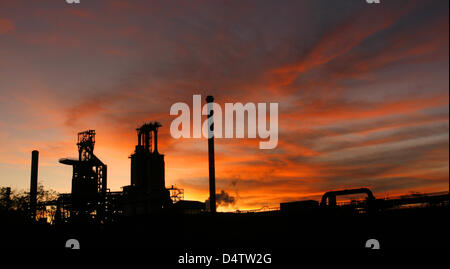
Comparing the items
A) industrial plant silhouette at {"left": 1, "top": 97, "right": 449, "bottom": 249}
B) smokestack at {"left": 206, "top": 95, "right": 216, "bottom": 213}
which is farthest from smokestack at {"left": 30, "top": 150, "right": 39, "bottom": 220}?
smokestack at {"left": 206, "top": 95, "right": 216, "bottom": 213}

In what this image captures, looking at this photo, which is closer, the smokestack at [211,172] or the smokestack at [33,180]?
the smokestack at [211,172]

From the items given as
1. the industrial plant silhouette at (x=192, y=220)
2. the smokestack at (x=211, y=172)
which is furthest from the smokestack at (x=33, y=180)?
the smokestack at (x=211, y=172)

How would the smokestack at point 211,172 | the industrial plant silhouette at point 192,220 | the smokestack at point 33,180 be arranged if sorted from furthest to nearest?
the smokestack at point 33,180, the smokestack at point 211,172, the industrial plant silhouette at point 192,220

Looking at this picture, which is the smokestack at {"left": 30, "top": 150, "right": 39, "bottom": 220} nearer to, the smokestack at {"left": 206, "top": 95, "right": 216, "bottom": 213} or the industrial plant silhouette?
the industrial plant silhouette

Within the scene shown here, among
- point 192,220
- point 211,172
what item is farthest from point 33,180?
point 192,220

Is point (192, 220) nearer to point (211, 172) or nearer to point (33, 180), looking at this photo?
point (211, 172)

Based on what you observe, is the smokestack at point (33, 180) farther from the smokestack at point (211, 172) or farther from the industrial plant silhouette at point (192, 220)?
the smokestack at point (211, 172)

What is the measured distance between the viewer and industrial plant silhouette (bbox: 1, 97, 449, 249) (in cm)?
2780

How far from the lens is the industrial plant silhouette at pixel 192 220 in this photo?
91.2 feet
